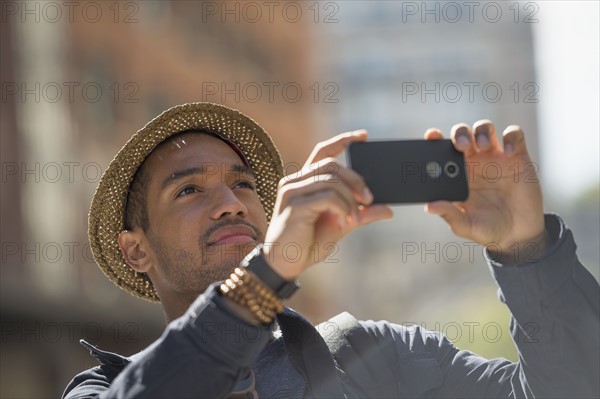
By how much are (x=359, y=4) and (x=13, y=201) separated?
58.8m

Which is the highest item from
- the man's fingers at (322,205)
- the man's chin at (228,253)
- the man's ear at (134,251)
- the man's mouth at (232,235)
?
the man's fingers at (322,205)

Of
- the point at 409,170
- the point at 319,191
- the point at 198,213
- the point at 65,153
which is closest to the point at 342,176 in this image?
the point at 319,191

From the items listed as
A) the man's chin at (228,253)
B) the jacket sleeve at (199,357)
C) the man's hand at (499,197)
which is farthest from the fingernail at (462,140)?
the man's chin at (228,253)

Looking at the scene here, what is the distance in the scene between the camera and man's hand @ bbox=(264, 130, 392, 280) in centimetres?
269

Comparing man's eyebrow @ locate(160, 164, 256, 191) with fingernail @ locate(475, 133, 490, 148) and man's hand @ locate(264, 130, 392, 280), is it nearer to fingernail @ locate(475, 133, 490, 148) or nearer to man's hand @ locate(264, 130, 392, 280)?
man's hand @ locate(264, 130, 392, 280)

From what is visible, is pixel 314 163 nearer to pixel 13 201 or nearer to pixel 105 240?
pixel 105 240

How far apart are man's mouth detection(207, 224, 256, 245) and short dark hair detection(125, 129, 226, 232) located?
0.52 meters

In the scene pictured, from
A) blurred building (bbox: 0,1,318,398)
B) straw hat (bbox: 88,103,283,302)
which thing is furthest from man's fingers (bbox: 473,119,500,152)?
blurred building (bbox: 0,1,318,398)

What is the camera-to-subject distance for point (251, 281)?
2.83 metres

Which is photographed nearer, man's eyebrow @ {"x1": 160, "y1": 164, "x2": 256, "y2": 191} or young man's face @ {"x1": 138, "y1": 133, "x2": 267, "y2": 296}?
young man's face @ {"x1": 138, "y1": 133, "x2": 267, "y2": 296}

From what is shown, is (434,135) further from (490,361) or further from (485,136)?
(490,361)

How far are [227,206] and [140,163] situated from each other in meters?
0.62

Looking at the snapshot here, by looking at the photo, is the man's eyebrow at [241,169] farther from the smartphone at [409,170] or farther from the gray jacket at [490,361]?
the smartphone at [409,170]

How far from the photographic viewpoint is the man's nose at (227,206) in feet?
13.1
